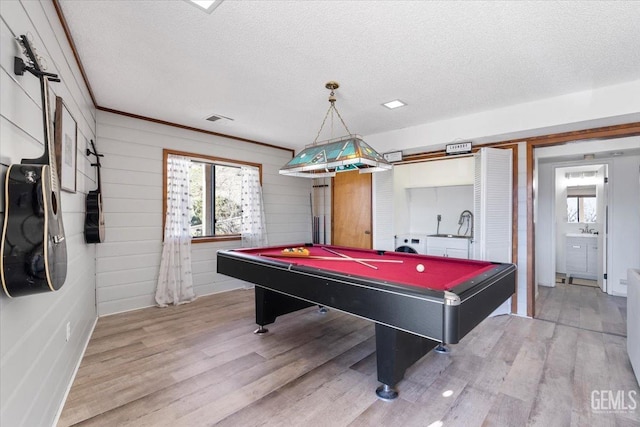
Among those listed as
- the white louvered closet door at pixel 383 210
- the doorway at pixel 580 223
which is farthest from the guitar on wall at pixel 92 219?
the doorway at pixel 580 223

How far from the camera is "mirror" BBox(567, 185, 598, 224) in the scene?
20.2ft

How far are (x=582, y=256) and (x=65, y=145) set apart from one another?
7908 mm

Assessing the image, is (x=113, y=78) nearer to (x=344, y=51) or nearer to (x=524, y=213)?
(x=344, y=51)

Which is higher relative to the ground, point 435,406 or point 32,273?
point 32,273

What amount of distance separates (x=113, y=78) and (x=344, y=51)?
89.1 inches

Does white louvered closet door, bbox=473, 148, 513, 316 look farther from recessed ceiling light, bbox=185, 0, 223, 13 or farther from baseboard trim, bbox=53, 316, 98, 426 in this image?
baseboard trim, bbox=53, 316, 98, 426

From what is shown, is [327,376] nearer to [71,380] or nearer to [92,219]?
[71,380]

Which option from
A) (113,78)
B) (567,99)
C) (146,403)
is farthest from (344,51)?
(146,403)

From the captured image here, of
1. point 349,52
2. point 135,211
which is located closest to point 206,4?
point 349,52

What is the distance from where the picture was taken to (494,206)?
3871 mm

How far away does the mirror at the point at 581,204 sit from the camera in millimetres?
6164

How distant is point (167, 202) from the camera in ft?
14.1

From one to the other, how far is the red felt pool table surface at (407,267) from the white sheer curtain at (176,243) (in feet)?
4.71

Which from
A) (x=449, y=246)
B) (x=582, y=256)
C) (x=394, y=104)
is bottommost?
(x=582, y=256)
